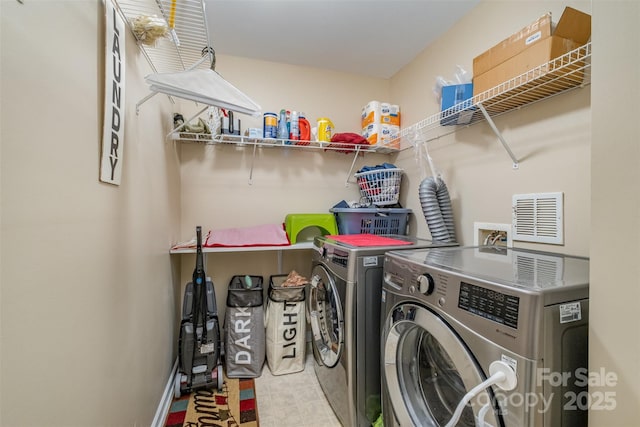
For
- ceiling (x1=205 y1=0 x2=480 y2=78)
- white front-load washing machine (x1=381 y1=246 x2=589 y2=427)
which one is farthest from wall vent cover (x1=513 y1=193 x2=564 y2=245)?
ceiling (x1=205 y1=0 x2=480 y2=78)

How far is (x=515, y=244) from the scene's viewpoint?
53.8 inches

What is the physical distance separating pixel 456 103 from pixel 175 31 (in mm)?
1548

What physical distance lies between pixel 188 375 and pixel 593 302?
2.05 meters

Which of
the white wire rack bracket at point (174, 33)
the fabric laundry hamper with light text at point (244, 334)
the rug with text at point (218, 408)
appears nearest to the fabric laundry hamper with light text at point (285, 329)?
the fabric laundry hamper with light text at point (244, 334)

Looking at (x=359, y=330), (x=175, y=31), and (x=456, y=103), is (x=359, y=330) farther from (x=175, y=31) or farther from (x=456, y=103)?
(x=175, y=31)

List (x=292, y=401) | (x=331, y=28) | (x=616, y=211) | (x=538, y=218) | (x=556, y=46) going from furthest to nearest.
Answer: (x=331, y=28) → (x=292, y=401) → (x=538, y=218) → (x=556, y=46) → (x=616, y=211)

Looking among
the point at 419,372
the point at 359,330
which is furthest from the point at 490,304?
the point at 359,330

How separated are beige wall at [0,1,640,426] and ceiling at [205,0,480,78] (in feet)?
0.63

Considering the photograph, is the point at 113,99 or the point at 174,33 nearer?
the point at 113,99

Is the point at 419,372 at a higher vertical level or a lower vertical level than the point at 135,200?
lower

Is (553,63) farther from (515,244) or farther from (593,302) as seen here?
(593,302)

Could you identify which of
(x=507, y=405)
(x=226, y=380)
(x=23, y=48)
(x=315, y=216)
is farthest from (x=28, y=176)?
(x=226, y=380)

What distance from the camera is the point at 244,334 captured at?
191 cm

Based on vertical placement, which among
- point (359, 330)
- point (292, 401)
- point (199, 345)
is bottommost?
point (292, 401)
